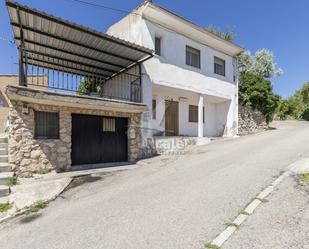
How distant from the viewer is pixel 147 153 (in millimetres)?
11844

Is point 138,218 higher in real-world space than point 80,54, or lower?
lower

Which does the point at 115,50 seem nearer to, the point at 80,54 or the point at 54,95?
the point at 80,54

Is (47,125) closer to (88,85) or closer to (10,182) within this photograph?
(10,182)

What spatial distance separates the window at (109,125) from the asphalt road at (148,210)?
2660mm

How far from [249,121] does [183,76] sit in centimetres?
818

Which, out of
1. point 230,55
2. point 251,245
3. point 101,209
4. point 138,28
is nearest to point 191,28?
point 138,28

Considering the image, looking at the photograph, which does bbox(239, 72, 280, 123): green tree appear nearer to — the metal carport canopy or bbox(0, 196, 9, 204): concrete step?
the metal carport canopy

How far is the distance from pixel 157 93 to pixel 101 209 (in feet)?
33.2

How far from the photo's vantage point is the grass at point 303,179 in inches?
235

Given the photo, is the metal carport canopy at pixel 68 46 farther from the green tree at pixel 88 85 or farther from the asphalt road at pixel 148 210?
the asphalt road at pixel 148 210

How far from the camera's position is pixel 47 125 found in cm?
898

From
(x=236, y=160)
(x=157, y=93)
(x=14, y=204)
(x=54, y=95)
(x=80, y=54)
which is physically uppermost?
(x=80, y=54)

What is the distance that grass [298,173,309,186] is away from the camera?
5971mm

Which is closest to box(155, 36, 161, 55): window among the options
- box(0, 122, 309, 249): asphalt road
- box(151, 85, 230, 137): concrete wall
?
box(151, 85, 230, 137): concrete wall
